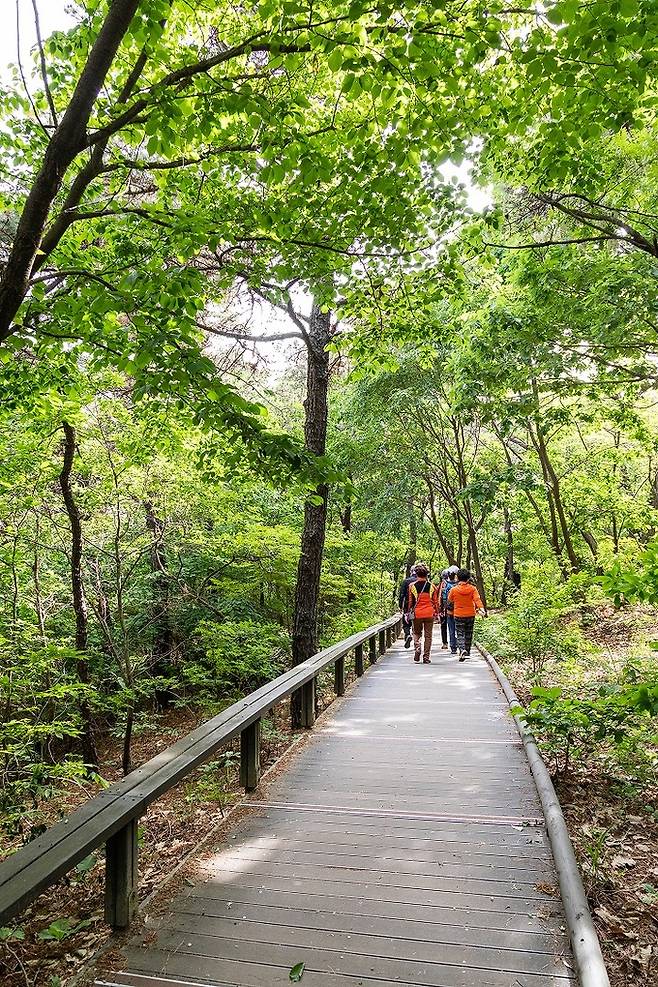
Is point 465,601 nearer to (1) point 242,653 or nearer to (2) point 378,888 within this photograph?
(1) point 242,653

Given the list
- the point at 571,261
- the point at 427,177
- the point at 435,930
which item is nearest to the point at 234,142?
the point at 427,177

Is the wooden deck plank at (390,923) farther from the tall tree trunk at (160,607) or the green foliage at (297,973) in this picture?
the tall tree trunk at (160,607)

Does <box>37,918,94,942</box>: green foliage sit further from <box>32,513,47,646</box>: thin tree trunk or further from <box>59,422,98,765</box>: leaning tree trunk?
<box>32,513,47,646</box>: thin tree trunk

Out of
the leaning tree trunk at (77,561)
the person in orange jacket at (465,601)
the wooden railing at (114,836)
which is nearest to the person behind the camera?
the wooden railing at (114,836)

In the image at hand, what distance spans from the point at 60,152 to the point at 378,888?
4.64 meters

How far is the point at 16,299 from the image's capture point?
3.54 metres

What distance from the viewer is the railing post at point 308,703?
7145 mm

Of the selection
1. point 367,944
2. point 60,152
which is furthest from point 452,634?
point 60,152

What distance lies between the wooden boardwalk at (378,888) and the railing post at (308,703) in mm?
1008

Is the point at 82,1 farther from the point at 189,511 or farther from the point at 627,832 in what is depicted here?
the point at 627,832

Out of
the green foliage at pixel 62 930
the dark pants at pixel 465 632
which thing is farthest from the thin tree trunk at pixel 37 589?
the dark pants at pixel 465 632

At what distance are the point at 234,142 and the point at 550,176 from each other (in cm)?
313

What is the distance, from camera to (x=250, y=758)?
16.9 feet

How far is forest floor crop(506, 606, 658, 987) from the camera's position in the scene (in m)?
3.04
